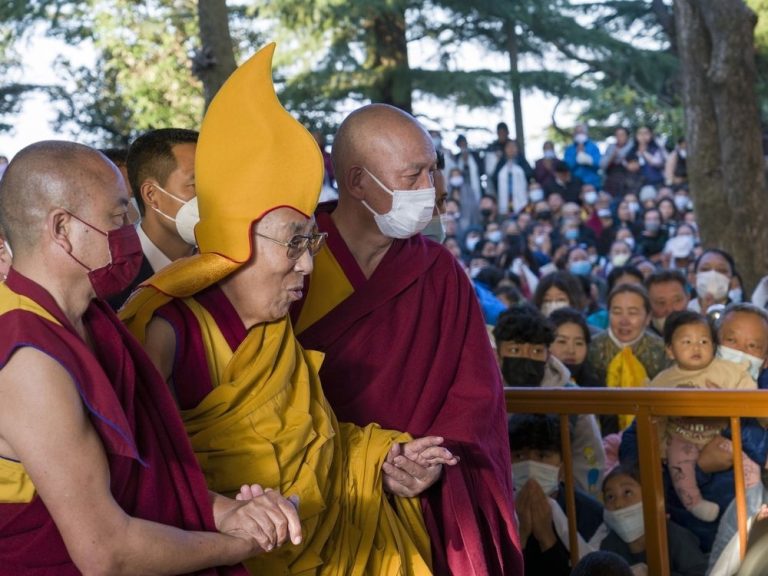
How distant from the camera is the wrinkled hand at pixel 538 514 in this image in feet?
14.4

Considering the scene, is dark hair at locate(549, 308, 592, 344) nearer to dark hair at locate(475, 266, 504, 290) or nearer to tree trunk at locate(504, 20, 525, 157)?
dark hair at locate(475, 266, 504, 290)

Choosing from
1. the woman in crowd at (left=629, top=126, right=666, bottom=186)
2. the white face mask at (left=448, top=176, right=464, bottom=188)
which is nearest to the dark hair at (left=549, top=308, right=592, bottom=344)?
the woman in crowd at (left=629, top=126, right=666, bottom=186)

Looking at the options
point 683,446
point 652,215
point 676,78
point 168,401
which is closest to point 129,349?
point 168,401

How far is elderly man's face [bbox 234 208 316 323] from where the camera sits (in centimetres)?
277

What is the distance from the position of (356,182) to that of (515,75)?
18.1m

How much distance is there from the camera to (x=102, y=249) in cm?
222

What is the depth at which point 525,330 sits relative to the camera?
5074mm

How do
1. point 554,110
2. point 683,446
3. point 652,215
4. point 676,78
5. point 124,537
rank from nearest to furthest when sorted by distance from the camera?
point 124,537, point 683,446, point 652,215, point 676,78, point 554,110

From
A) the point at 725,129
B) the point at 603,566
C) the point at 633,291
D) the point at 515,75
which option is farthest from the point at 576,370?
the point at 515,75

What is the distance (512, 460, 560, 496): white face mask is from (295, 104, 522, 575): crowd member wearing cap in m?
1.19

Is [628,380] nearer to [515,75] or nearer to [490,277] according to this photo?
[490,277]

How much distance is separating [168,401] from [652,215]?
12.1 meters

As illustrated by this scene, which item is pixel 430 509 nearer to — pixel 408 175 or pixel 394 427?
pixel 394 427

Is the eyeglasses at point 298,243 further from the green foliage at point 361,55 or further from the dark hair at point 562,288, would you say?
the green foliage at point 361,55
